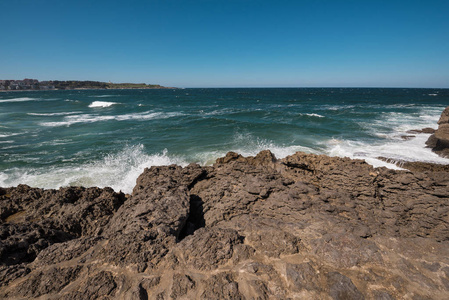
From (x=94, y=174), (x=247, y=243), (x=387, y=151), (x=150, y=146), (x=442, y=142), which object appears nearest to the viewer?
(x=247, y=243)

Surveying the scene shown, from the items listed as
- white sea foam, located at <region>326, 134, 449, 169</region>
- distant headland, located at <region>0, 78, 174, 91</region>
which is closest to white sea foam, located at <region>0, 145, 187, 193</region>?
white sea foam, located at <region>326, 134, 449, 169</region>

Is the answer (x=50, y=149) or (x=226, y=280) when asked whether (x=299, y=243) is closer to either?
(x=226, y=280)

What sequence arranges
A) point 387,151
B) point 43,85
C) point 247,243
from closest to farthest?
point 247,243 → point 387,151 → point 43,85

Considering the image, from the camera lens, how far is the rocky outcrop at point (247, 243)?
3033 mm

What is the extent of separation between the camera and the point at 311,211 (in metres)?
4.80

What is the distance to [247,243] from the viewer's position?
3832 millimetres

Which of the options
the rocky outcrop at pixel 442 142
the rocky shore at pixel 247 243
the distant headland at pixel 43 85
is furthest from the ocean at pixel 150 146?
the distant headland at pixel 43 85

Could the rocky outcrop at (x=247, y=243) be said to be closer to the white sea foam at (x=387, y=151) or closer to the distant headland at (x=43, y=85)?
the white sea foam at (x=387, y=151)

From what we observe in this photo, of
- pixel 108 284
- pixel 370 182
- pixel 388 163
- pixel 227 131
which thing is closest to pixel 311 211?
pixel 370 182

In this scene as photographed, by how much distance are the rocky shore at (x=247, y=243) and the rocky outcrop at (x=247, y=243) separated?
0.02 m

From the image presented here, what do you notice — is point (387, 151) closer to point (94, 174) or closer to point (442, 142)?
point (442, 142)

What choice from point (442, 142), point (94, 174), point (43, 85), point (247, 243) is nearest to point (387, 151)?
point (442, 142)

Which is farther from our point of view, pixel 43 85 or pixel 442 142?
pixel 43 85

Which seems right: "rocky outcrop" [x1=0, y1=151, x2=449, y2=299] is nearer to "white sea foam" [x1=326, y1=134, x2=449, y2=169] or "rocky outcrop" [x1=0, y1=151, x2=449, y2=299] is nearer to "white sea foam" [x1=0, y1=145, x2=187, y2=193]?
"white sea foam" [x1=0, y1=145, x2=187, y2=193]
